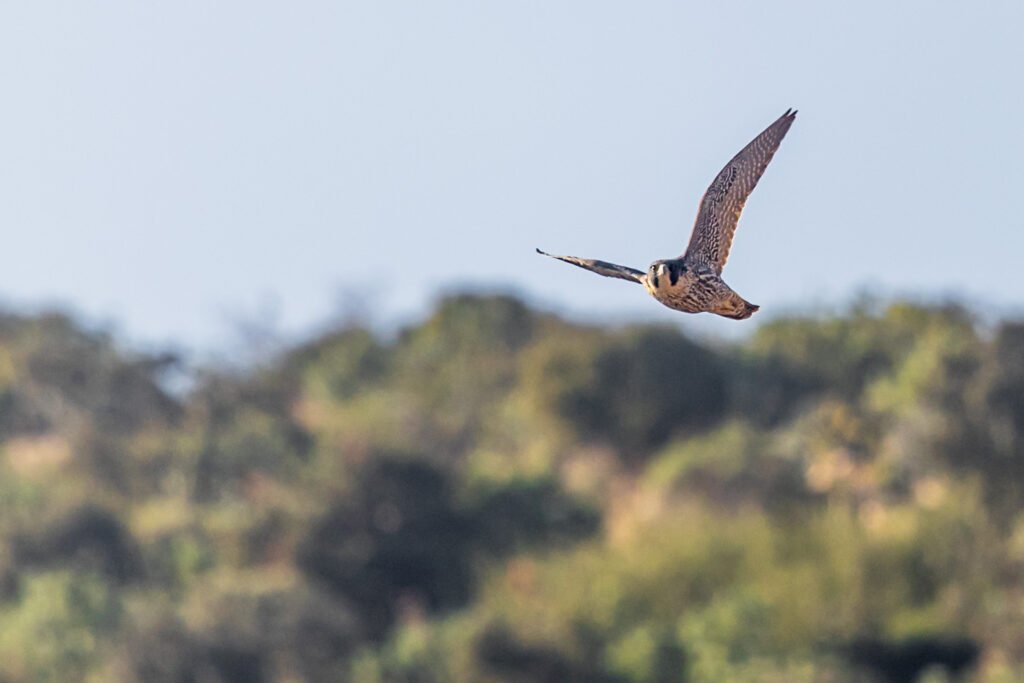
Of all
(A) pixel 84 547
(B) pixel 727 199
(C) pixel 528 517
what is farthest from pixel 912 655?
(B) pixel 727 199

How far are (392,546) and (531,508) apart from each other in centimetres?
342

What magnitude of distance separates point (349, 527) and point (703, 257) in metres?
31.8

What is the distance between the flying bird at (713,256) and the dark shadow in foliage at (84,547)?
3291cm

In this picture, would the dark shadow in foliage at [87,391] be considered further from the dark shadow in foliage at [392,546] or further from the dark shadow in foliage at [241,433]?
the dark shadow in foliage at [392,546]

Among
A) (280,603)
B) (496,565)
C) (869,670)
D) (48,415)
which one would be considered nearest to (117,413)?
(48,415)

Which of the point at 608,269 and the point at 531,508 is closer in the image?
the point at 608,269

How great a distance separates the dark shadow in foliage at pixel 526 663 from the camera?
34094mm

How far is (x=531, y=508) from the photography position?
4562cm

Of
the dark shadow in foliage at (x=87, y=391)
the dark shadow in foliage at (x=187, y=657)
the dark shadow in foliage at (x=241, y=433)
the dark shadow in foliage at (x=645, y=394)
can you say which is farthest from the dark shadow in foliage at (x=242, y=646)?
the dark shadow in foliage at (x=87, y=391)

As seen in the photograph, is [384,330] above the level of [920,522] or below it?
above

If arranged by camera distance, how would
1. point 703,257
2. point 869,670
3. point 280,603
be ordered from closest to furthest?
point 703,257 → point 869,670 → point 280,603

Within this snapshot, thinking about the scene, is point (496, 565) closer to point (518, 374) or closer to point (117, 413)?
point (518, 374)

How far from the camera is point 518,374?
184ft

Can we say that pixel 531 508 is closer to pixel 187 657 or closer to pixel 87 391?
pixel 187 657
